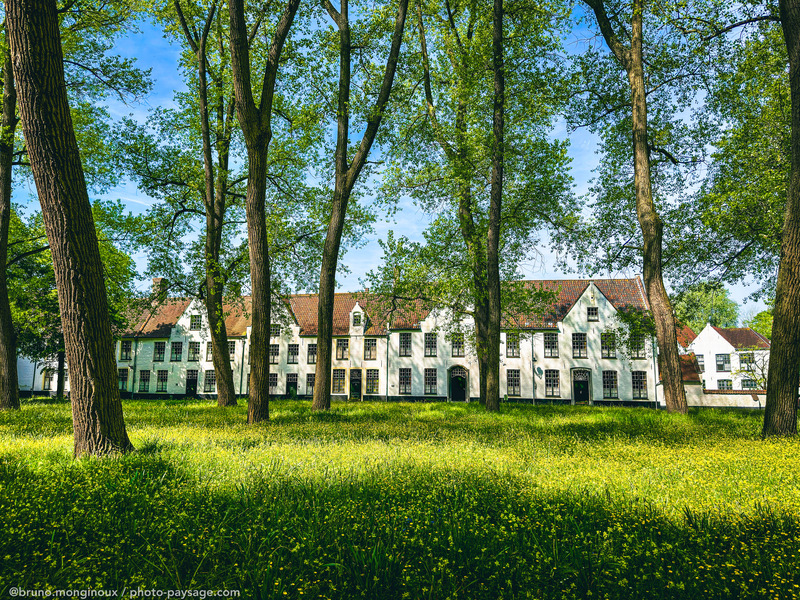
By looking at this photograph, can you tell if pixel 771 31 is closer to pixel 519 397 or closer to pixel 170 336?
pixel 519 397

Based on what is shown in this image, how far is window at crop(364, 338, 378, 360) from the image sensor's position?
4200cm

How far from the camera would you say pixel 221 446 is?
660 cm

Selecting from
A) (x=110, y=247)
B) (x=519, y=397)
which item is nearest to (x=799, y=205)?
(x=110, y=247)

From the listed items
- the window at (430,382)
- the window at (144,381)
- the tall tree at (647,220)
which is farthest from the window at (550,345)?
the window at (144,381)

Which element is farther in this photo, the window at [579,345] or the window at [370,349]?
the window at [370,349]

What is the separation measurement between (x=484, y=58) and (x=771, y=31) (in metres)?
8.57

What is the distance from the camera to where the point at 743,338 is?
5409 centimetres

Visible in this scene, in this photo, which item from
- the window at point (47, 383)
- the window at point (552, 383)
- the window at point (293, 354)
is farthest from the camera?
the window at point (47, 383)

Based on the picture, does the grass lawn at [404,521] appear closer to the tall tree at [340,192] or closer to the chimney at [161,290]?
the tall tree at [340,192]

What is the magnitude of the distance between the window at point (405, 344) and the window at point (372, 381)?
10.1 feet

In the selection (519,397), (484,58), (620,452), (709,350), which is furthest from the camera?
(709,350)

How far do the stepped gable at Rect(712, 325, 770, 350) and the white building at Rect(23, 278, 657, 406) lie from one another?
2363 cm

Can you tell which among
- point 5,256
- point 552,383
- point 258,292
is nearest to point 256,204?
point 258,292

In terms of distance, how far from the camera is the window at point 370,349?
→ 4200 centimetres
